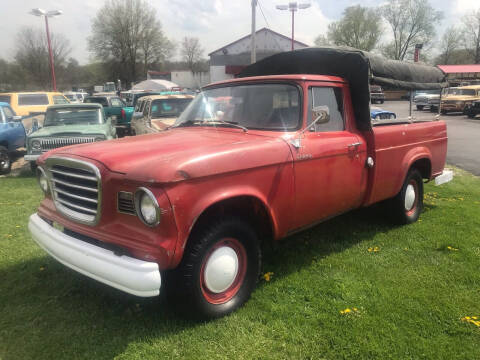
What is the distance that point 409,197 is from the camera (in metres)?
5.05

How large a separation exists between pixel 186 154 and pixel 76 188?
916 mm

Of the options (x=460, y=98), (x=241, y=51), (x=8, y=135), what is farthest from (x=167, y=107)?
(x=241, y=51)

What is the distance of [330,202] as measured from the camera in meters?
3.69

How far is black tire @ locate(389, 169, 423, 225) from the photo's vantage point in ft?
15.9

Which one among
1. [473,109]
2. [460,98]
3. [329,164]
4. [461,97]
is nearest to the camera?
[329,164]

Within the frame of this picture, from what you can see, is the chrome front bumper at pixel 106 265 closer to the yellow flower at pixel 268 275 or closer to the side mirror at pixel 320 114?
the yellow flower at pixel 268 275

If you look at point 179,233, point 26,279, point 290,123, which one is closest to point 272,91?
point 290,123

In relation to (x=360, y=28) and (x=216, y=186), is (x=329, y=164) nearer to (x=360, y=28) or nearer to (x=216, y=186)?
(x=216, y=186)

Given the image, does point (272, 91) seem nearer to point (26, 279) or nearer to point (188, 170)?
point (188, 170)

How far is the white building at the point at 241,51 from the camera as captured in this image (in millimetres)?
43938

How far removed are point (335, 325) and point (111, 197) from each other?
1964 millimetres

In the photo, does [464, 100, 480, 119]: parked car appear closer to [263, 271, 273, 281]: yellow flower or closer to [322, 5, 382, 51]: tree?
[263, 271, 273, 281]: yellow flower

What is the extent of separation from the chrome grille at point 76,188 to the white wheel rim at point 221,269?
91 cm

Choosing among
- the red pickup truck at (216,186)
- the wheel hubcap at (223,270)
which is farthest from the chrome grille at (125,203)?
the wheel hubcap at (223,270)
